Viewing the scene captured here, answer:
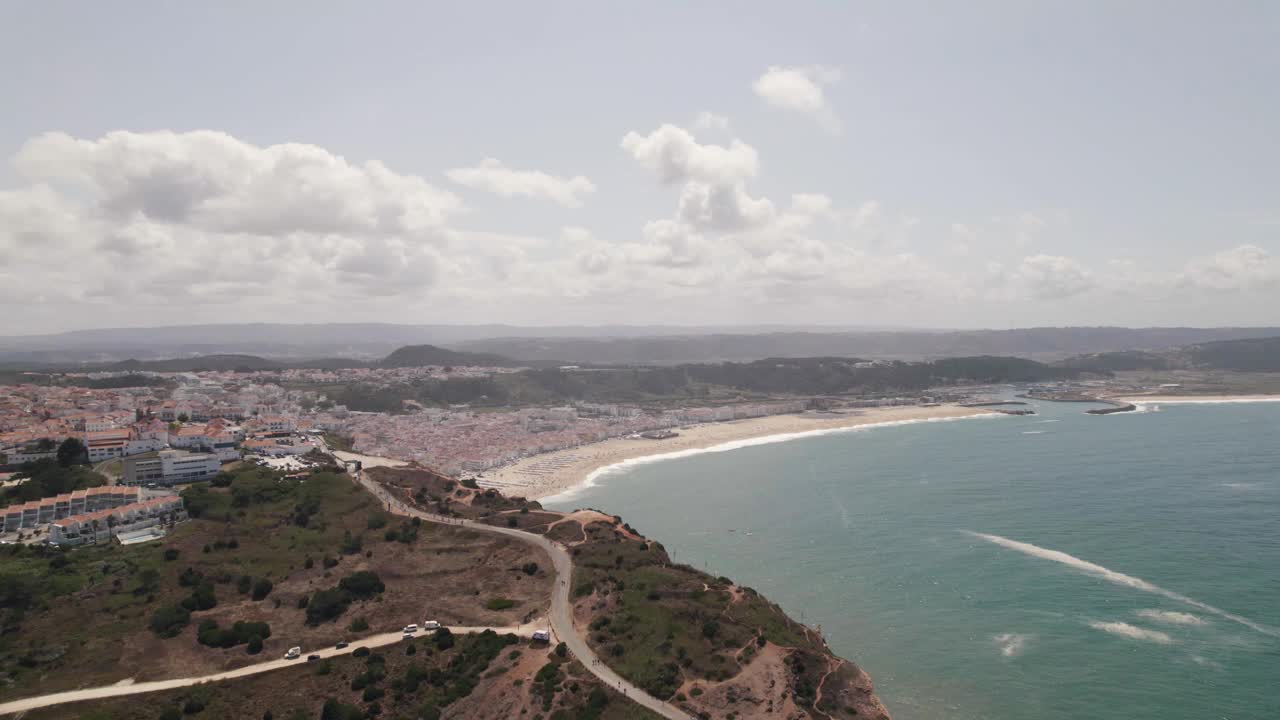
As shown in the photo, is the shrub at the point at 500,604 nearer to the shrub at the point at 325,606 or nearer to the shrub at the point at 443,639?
the shrub at the point at 443,639

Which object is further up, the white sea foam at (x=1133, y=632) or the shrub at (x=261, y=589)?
the shrub at (x=261, y=589)

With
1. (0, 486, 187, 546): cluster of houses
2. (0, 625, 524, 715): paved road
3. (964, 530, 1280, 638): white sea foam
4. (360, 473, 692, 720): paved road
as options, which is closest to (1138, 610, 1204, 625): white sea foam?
(964, 530, 1280, 638): white sea foam

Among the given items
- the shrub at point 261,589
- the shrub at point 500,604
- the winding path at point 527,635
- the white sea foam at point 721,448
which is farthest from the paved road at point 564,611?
the white sea foam at point 721,448

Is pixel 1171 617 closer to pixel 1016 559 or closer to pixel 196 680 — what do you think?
pixel 1016 559

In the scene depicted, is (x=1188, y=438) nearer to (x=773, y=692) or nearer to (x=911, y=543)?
(x=911, y=543)

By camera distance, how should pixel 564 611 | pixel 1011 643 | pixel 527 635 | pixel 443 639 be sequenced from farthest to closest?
pixel 1011 643 → pixel 564 611 → pixel 527 635 → pixel 443 639

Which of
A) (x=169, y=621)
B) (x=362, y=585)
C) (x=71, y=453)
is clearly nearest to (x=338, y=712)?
(x=362, y=585)
